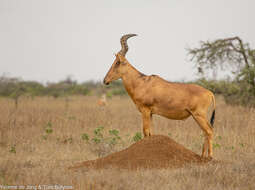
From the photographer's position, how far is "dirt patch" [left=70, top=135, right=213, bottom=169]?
6.58m

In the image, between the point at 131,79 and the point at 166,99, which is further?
the point at 131,79

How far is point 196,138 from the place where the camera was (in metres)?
10.3

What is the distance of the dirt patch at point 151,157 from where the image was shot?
6.58 m

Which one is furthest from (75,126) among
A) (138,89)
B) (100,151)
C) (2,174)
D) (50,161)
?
(2,174)

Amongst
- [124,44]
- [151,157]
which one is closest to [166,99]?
[151,157]

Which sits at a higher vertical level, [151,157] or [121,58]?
[121,58]

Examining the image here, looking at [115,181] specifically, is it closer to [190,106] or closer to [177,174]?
[177,174]

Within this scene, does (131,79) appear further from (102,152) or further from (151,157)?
(102,152)

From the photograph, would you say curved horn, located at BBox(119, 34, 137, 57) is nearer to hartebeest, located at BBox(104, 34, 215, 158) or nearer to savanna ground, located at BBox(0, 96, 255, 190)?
hartebeest, located at BBox(104, 34, 215, 158)

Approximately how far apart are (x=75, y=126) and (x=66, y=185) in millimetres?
7014

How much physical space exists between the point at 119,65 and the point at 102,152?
248 cm

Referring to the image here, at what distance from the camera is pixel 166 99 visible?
7.04m

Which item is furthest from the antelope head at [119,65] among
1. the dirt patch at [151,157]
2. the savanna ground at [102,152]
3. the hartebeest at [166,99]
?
the savanna ground at [102,152]

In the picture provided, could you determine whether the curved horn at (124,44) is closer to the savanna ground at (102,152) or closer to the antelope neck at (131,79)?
the antelope neck at (131,79)
